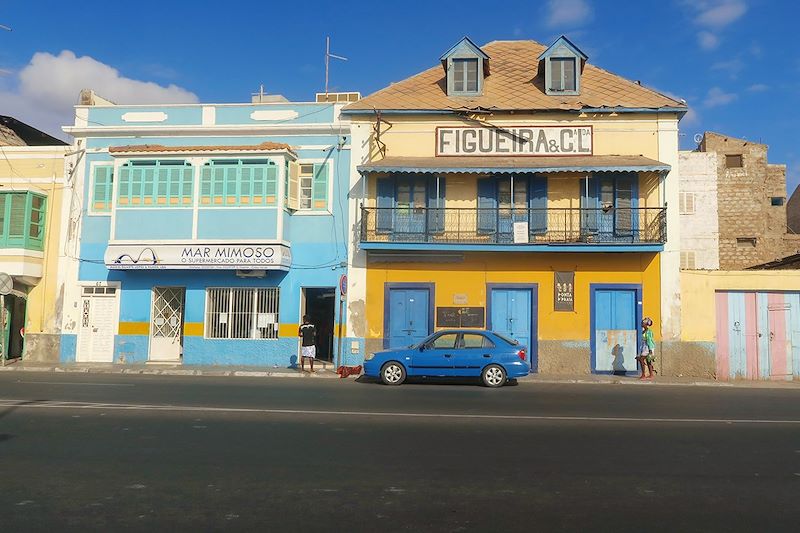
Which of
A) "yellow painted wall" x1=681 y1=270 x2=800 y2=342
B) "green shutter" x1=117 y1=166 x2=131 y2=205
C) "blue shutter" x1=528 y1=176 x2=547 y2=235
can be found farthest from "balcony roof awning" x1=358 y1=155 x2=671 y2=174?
"green shutter" x1=117 y1=166 x2=131 y2=205

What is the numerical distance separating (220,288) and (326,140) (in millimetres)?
5866

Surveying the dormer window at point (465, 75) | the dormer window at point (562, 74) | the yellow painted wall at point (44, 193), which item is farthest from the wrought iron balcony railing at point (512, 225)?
the yellow painted wall at point (44, 193)

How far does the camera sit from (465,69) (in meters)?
21.8

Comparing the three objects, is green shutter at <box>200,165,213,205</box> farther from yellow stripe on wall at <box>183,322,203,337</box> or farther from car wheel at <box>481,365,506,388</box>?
car wheel at <box>481,365,506,388</box>

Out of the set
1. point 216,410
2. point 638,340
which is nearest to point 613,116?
point 638,340

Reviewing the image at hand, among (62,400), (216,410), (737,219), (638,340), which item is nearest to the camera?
(216,410)

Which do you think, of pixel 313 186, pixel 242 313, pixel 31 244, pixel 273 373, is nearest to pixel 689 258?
pixel 313 186

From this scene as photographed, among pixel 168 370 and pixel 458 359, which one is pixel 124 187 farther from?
pixel 458 359

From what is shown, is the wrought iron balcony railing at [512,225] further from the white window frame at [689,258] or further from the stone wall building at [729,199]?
the stone wall building at [729,199]

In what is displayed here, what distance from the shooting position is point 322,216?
2091 cm

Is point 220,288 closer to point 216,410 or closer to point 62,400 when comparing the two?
point 62,400

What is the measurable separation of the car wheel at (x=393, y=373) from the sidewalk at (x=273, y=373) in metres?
2.47

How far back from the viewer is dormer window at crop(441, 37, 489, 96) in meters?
21.6

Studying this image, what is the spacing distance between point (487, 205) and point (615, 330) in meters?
5.42
